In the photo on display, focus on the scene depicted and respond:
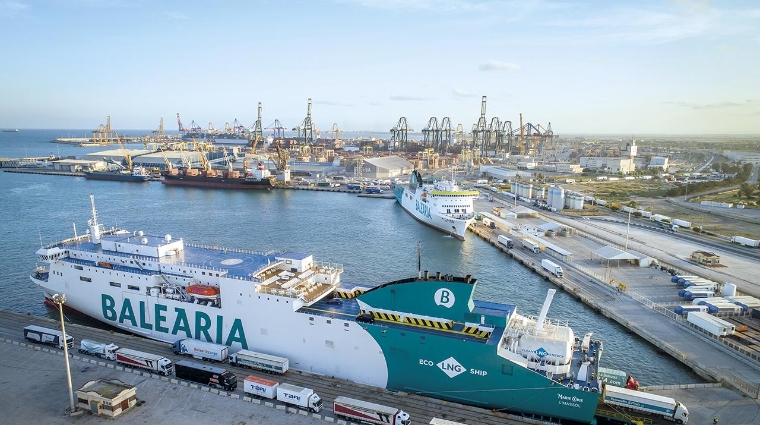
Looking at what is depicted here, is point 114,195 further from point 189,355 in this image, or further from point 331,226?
point 189,355

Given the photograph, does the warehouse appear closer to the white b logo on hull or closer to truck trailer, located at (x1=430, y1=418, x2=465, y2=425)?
the white b logo on hull

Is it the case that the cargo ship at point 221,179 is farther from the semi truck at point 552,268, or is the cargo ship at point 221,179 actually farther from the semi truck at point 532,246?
the semi truck at point 552,268

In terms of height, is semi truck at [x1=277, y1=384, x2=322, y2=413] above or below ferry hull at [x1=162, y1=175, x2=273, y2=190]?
below

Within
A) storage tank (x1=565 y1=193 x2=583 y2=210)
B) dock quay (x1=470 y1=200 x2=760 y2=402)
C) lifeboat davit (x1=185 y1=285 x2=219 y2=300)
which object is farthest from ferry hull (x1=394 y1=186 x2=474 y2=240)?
lifeboat davit (x1=185 y1=285 x2=219 y2=300)

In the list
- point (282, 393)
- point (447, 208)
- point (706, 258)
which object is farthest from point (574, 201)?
point (282, 393)

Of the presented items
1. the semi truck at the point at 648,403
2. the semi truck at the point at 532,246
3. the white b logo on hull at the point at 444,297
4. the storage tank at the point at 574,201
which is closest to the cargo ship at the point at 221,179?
the storage tank at the point at 574,201

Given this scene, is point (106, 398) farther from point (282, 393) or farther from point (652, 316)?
point (652, 316)
